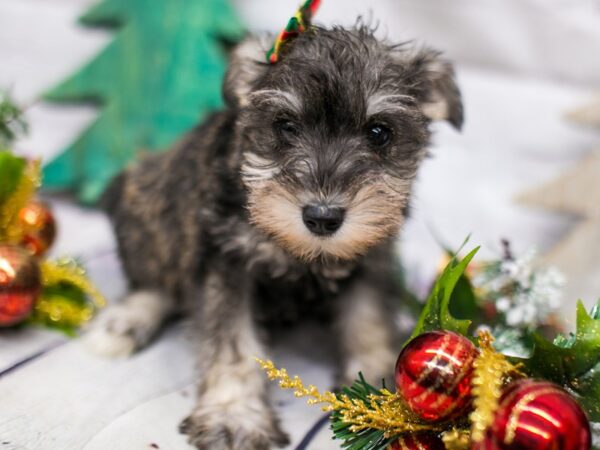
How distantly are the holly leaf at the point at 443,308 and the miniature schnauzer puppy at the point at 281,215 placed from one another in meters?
0.24

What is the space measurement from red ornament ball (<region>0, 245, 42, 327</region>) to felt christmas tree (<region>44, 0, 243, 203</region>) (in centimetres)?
138

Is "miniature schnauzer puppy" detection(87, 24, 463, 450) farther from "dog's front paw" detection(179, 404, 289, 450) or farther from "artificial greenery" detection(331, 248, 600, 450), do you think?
"artificial greenery" detection(331, 248, 600, 450)

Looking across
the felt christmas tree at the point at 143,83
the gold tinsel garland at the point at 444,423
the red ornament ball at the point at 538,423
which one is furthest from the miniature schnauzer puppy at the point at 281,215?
the felt christmas tree at the point at 143,83

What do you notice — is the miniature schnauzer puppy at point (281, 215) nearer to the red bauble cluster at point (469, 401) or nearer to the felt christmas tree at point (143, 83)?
the red bauble cluster at point (469, 401)

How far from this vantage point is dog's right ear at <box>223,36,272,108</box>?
2232 millimetres

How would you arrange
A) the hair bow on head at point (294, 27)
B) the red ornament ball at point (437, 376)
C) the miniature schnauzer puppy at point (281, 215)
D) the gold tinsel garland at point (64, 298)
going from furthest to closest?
1. the gold tinsel garland at point (64, 298)
2. the hair bow on head at point (294, 27)
3. the miniature schnauzer puppy at point (281, 215)
4. the red ornament ball at point (437, 376)

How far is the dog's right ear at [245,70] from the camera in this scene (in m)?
2.23

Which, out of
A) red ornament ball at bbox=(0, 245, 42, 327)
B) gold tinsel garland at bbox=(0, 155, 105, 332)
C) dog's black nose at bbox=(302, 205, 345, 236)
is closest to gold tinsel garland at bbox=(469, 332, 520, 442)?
dog's black nose at bbox=(302, 205, 345, 236)

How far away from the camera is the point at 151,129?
3.77 meters

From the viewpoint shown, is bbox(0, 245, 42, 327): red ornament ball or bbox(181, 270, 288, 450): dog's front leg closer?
bbox(181, 270, 288, 450): dog's front leg

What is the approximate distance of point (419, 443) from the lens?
5.37 ft

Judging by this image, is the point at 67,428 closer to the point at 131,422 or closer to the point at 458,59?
the point at 131,422

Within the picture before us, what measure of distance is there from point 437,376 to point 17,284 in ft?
4.47

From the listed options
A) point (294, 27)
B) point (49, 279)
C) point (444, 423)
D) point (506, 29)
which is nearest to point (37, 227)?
point (49, 279)
